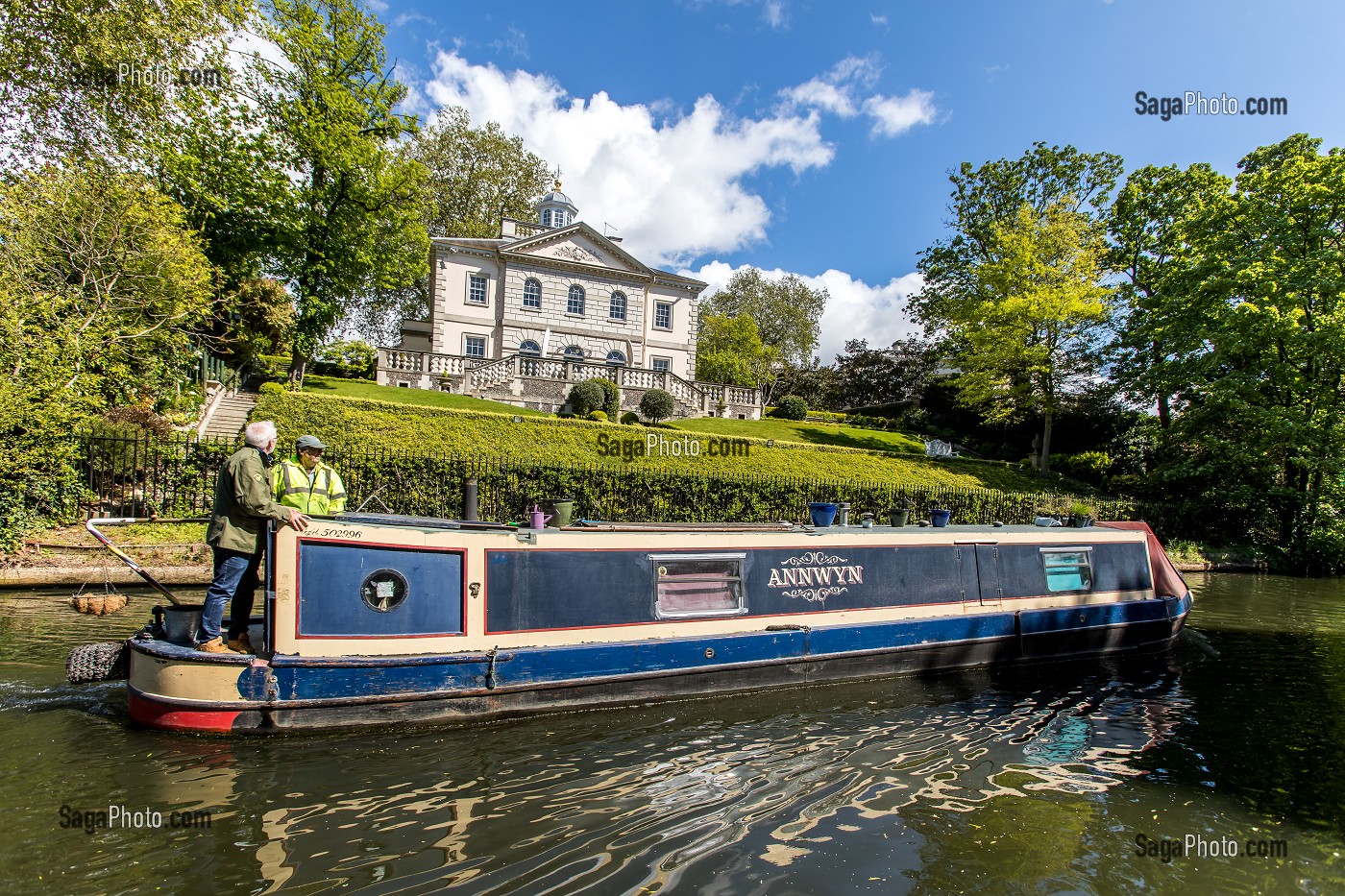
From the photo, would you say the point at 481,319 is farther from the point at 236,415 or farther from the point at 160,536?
the point at 160,536

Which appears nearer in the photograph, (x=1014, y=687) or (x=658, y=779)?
(x=658, y=779)

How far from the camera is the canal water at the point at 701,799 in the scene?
12.5 feet

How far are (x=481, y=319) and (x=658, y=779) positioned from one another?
104 feet

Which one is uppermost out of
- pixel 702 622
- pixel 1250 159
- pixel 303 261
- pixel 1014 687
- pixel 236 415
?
pixel 1250 159

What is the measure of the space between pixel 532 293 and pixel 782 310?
25.0 metres

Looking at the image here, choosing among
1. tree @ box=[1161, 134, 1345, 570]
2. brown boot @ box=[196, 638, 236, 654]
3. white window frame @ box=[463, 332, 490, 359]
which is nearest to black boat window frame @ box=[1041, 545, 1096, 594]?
brown boot @ box=[196, 638, 236, 654]

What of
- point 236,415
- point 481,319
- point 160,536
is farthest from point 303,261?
point 160,536

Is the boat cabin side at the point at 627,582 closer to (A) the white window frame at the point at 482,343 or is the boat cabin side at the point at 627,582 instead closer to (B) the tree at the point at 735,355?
(A) the white window frame at the point at 482,343

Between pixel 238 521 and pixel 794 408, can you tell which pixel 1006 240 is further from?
pixel 238 521

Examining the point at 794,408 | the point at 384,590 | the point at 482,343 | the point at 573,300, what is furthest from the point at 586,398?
the point at 384,590

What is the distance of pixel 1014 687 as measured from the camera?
7.59m

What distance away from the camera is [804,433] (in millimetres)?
27281

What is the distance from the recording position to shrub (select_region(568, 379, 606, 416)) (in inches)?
930

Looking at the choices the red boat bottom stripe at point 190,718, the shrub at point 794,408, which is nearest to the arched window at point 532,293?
the shrub at point 794,408
